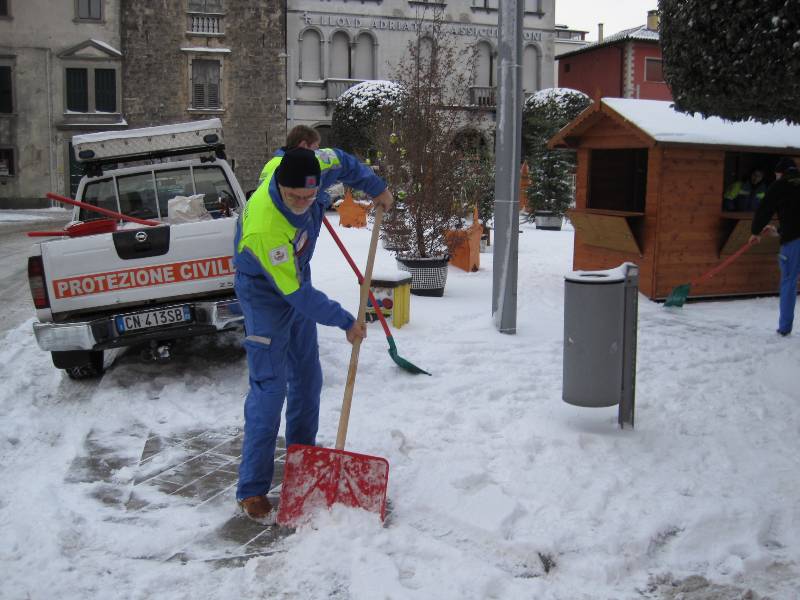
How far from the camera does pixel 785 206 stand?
26.9ft

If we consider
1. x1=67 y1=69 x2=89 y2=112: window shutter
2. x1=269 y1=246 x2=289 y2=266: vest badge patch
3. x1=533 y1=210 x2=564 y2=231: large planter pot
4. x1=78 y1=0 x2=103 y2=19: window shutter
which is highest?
x1=78 y1=0 x2=103 y2=19: window shutter

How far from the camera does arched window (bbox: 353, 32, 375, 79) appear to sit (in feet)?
117

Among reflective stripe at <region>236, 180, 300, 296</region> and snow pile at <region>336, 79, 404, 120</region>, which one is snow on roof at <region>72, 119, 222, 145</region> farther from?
snow pile at <region>336, 79, 404, 120</region>

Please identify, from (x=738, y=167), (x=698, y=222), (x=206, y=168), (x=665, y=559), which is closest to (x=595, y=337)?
(x=665, y=559)

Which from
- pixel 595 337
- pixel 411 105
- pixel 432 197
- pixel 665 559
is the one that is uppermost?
pixel 411 105

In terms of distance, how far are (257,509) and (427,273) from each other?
20.9 ft

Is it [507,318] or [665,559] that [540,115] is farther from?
[665,559]

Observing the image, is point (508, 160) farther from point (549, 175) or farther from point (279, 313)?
point (549, 175)

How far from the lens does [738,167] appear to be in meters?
11.2

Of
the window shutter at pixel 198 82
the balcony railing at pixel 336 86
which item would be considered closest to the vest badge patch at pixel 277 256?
the balcony railing at pixel 336 86

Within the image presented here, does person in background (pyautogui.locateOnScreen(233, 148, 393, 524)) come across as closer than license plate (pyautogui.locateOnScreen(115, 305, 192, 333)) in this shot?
Yes

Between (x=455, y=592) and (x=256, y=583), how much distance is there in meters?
0.82

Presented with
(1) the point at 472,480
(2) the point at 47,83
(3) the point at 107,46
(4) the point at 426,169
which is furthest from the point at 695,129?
(2) the point at 47,83

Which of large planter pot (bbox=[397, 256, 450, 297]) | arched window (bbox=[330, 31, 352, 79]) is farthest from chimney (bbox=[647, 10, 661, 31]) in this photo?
large planter pot (bbox=[397, 256, 450, 297])
